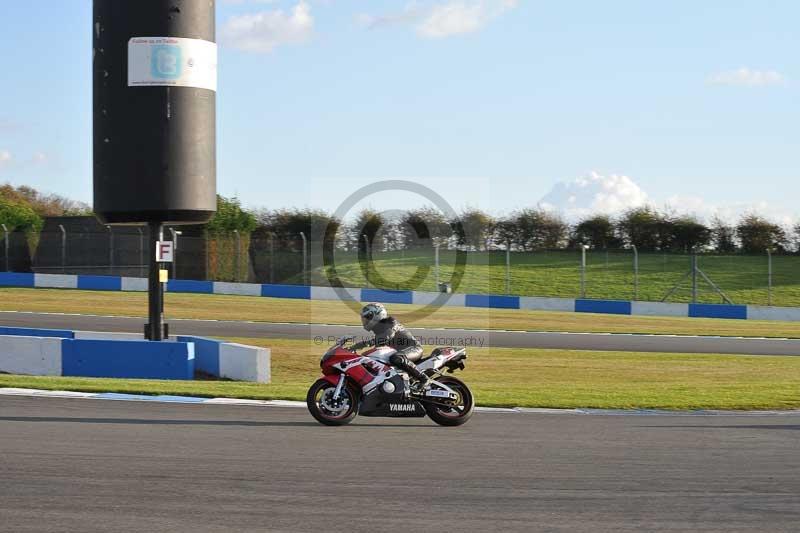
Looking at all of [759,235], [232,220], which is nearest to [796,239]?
[759,235]

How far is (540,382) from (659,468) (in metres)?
9.69

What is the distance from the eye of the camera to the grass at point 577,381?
45.2ft

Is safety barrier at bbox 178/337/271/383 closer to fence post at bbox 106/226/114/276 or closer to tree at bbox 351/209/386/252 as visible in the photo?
tree at bbox 351/209/386/252

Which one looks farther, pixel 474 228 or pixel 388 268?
pixel 474 228

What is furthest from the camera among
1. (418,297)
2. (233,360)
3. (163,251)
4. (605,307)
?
(418,297)

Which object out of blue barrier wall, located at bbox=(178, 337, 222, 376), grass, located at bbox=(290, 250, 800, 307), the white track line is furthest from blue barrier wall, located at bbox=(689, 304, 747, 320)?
the white track line

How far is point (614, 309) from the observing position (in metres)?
36.8

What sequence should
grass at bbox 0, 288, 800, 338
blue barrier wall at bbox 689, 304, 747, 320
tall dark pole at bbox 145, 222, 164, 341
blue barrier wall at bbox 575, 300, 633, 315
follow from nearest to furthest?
tall dark pole at bbox 145, 222, 164, 341, grass at bbox 0, 288, 800, 338, blue barrier wall at bbox 689, 304, 747, 320, blue barrier wall at bbox 575, 300, 633, 315

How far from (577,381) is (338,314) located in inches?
691

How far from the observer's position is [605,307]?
36938 millimetres

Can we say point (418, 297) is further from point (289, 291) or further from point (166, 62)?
point (166, 62)

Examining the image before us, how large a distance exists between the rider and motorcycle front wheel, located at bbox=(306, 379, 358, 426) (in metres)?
0.50

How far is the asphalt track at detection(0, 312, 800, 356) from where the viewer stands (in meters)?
25.1

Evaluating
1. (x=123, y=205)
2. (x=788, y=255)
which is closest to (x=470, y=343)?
(x=123, y=205)
